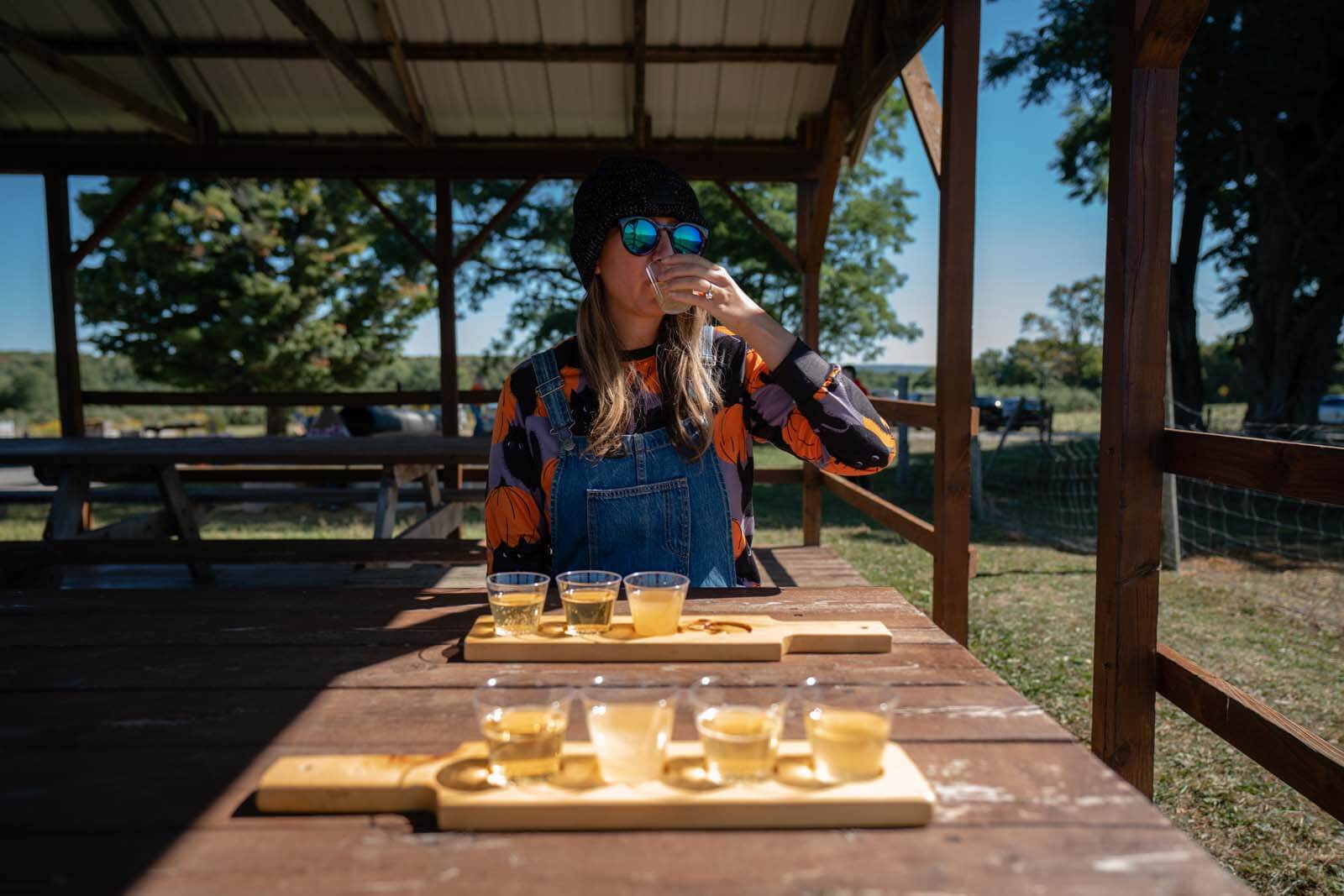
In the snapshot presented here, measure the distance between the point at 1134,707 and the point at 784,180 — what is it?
5052 mm

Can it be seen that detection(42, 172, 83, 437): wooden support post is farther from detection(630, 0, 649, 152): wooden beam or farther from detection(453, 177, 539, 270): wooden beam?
detection(630, 0, 649, 152): wooden beam

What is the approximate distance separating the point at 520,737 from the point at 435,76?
579 cm

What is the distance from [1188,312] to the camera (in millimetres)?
15039

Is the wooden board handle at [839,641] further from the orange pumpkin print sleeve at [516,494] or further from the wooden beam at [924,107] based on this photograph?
the wooden beam at [924,107]


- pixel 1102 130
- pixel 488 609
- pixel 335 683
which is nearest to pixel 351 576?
pixel 488 609

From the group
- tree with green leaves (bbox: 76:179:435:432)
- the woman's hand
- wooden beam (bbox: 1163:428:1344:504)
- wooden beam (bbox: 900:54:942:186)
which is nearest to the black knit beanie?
the woman's hand

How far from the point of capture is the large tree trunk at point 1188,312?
14567 mm

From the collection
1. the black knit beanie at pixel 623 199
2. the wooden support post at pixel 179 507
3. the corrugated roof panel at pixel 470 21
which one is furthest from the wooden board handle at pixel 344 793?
Result: the corrugated roof panel at pixel 470 21

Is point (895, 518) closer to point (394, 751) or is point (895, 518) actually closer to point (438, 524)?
point (438, 524)

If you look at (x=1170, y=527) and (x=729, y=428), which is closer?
(x=729, y=428)

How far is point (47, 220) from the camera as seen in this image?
673 cm

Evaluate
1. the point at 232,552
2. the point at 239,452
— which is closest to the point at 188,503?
the point at 239,452

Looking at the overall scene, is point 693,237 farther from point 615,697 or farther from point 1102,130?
point 1102,130

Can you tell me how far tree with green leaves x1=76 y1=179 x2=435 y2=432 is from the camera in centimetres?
1579
